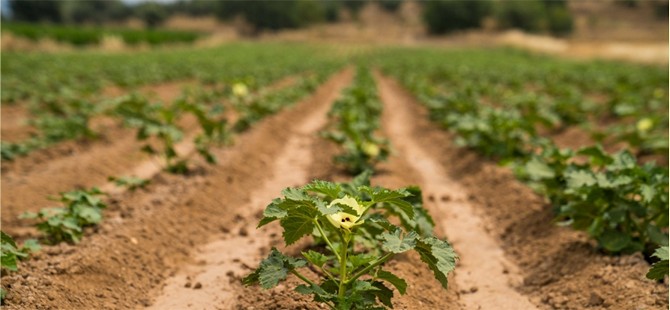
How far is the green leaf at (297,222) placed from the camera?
9.53ft

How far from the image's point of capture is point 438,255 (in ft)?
9.21

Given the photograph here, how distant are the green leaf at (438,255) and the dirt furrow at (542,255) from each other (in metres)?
1.47

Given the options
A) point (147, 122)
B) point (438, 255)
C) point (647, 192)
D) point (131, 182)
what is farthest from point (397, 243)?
point (147, 122)

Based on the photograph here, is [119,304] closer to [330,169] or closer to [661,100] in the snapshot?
[330,169]

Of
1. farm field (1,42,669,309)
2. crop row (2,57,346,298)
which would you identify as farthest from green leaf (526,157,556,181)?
crop row (2,57,346,298)

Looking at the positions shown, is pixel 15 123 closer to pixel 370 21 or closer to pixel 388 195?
pixel 388 195

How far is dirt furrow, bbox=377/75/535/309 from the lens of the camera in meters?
4.25

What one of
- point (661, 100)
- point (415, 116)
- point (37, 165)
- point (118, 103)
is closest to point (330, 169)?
point (118, 103)

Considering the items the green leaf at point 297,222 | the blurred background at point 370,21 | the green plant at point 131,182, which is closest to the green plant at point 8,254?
the green plant at point 131,182

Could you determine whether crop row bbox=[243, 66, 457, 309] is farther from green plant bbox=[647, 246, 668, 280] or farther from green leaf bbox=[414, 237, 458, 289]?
green plant bbox=[647, 246, 668, 280]

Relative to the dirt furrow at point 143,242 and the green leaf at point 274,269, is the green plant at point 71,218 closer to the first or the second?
the dirt furrow at point 143,242

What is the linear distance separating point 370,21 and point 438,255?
10278cm

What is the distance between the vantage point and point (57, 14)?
2761 inches

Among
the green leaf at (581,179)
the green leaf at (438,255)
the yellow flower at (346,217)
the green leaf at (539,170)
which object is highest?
the yellow flower at (346,217)
